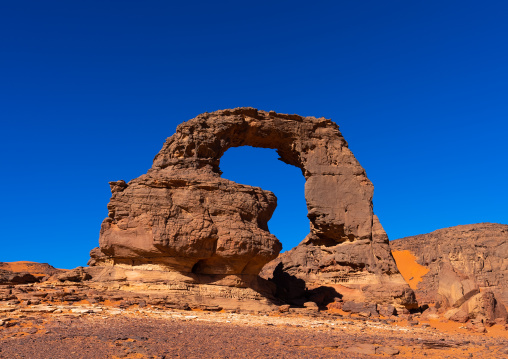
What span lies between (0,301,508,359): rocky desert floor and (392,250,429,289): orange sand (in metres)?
27.4

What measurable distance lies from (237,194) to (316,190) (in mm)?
7239

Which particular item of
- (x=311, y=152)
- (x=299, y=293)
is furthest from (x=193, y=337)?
(x=311, y=152)

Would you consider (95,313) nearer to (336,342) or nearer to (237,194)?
(336,342)

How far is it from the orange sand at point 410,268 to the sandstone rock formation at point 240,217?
724 inches

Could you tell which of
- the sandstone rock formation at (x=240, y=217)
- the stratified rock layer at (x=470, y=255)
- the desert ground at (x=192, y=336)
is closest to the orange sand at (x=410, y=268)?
the stratified rock layer at (x=470, y=255)

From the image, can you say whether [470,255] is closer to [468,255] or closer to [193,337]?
[468,255]

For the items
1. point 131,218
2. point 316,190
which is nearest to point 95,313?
point 131,218

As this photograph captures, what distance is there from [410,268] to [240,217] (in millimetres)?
30575

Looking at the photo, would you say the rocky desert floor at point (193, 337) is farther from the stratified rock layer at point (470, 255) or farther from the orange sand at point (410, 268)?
the orange sand at point (410, 268)

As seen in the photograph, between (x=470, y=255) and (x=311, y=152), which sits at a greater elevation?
(x=311, y=152)

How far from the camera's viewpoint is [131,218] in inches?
677

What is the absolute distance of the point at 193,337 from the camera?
9.87m

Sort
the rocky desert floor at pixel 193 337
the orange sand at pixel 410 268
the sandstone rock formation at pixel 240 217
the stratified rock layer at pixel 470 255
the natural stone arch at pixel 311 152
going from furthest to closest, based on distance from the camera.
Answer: the orange sand at pixel 410 268, the stratified rock layer at pixel 470 255, the natural stone arch at pixel 311 152, the sandstone rock formation at pixel 240 217, the rocky desert floor at pixel 193 337

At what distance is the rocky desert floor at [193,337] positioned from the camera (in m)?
8.62
